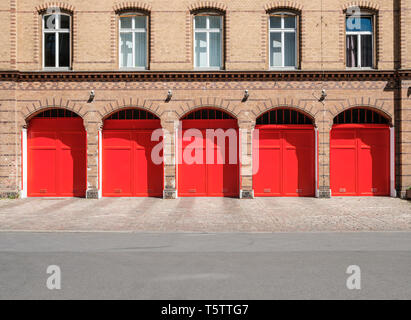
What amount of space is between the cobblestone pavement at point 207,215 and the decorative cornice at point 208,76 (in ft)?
15.8

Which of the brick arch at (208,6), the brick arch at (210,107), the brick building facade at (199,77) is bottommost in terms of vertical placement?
the brick arch at (210,107)

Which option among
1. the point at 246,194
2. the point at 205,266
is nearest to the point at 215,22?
the point at 246,194

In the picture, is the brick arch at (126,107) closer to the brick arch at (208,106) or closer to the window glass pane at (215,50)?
the brick arch at (208,106)

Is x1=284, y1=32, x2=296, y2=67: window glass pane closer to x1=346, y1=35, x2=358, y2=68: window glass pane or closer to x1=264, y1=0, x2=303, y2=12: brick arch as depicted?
x1=264, y1=0, x2=303, y2=12: brick arch

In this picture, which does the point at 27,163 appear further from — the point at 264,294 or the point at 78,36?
the point at 264,294

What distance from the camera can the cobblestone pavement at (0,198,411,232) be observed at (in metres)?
11.2

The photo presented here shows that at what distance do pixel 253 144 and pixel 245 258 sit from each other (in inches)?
447

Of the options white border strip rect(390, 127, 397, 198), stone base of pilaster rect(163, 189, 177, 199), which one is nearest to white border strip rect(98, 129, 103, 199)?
stone base of pilaster rect(163, 189, 177, 199)

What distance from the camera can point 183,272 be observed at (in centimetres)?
633

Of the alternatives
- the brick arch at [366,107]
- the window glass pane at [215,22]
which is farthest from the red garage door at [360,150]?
the window glass pane at [215,22]

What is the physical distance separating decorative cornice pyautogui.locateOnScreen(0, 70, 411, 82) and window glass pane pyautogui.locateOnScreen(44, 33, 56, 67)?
2.46 ft

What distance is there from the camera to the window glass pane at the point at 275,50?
60.4ft

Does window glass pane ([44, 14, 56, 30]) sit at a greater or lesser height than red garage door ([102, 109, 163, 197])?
greater
